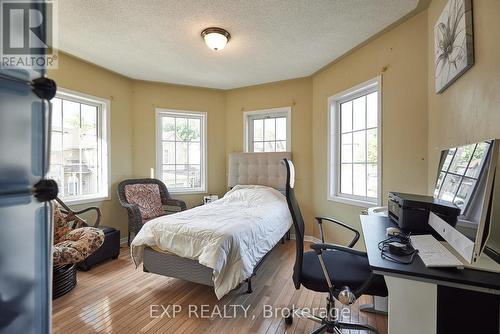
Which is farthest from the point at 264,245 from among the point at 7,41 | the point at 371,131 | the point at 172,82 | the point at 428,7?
the point at 172,82

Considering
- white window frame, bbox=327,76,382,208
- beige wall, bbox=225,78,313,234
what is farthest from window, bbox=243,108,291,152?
white window frame, bbox=327,76,382,208

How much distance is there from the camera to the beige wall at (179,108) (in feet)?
12.9

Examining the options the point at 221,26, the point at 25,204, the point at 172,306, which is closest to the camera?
the point at 25,204

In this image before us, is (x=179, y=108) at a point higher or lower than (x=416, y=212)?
higher

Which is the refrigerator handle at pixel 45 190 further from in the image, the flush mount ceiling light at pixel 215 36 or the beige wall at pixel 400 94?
the beige wall at pixel 400 94

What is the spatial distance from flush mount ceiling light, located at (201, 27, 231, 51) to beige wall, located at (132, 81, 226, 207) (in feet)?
6.06

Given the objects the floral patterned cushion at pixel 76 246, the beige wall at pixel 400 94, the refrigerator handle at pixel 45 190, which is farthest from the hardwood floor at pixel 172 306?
the refrigerator handle at pixel 45 190

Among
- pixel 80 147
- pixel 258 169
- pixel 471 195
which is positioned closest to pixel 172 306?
pixel 471 195

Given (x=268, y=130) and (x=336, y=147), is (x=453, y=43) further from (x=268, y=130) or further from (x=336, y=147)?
(x=268, y=130)

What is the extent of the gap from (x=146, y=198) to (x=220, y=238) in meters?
2.20

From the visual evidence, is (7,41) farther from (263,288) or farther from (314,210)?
(314,210)

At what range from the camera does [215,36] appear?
237 cm

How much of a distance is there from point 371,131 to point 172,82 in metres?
3.19

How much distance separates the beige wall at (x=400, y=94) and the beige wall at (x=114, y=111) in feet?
10.9
